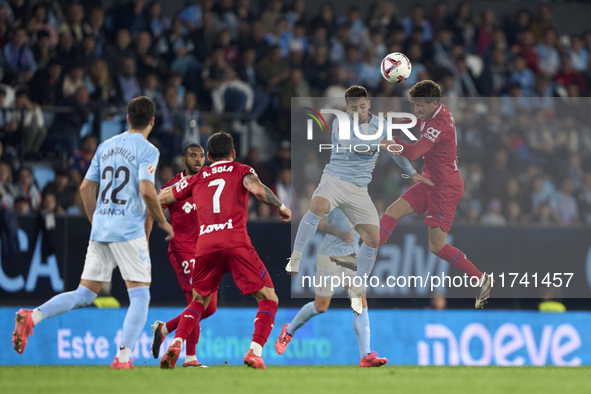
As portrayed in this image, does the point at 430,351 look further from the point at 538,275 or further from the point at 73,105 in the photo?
the point at 73,105

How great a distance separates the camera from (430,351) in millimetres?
11453

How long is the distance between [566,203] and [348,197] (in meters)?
4.20

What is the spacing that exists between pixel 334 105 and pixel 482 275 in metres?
2.85

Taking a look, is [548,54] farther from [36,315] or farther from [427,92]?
[36,315]

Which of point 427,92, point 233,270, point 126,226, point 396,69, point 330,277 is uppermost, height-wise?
point 396,69

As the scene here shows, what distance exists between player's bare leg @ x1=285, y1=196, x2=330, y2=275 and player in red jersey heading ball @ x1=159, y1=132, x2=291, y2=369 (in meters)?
1.85

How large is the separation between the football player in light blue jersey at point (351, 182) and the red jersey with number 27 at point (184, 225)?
4.42 feet

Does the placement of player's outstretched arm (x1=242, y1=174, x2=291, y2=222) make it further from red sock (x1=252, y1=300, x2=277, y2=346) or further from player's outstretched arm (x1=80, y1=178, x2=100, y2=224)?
player's outstretched arm (x1=80, y1=178, x2=100, y2=224)

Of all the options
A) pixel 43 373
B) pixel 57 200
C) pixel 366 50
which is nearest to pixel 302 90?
pixel 366 50

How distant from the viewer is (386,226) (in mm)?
10156

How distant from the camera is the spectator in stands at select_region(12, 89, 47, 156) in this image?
482 inches

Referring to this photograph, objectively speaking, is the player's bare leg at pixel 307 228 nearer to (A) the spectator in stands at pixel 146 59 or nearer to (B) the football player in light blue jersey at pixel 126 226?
(B) the football player in light blue jersey at pixel 126 226

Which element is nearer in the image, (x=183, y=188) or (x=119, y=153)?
(x=119, y=153)

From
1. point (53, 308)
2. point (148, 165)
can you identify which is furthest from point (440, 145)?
point (53, 308)
